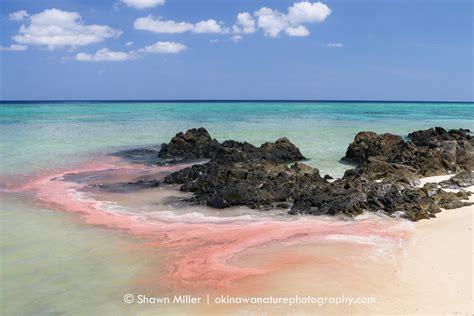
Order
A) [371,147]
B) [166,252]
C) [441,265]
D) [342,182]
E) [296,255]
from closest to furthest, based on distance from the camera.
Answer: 1. [441,265]
2. [296,255]
3. [166,252]
4. [342,182]
5. [371,147]

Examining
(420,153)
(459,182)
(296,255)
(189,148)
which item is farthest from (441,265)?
(189,148)

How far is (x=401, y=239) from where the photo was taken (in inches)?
375

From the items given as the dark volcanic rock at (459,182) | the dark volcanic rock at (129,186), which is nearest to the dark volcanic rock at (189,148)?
the dark volcanic rock at (129,186)

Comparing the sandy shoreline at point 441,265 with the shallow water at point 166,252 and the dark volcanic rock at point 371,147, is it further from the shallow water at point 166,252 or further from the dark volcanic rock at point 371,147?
the dark volcanic rock at point 371,147

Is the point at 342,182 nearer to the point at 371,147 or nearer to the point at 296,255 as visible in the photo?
the point at 296,255

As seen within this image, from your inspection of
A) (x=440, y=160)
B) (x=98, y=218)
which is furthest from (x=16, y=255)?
(x=440, y=160)

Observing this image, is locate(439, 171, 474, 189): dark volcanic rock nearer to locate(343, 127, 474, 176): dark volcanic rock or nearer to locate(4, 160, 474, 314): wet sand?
locate(343, 127, 474, 176): dark volcanic rock

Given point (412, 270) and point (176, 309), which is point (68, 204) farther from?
point (412, 270)

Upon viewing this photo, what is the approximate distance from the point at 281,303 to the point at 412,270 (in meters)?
2.59

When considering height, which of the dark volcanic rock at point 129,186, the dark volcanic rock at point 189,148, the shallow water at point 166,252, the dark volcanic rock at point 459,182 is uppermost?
the dark volcanic rock at point 189,148

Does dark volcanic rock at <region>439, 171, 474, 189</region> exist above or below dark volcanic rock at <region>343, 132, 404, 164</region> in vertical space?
below

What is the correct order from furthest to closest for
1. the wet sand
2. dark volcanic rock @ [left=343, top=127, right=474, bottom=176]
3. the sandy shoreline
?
dark volcanic rock @ [left=343, top=127, right=474, bottom=176], the wet sand, the sandy shoreline

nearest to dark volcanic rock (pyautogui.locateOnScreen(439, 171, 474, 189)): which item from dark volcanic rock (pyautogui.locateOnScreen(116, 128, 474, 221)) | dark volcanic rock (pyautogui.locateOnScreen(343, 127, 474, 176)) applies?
dark volcanic rock (pyautogui.locateOnScreen(116, 128, 474, 221))

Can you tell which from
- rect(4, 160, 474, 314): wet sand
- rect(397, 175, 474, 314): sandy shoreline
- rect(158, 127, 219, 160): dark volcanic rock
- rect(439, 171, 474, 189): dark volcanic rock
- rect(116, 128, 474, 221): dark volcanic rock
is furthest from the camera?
rect(158, 127, 219, 160): dark volcanic rock
